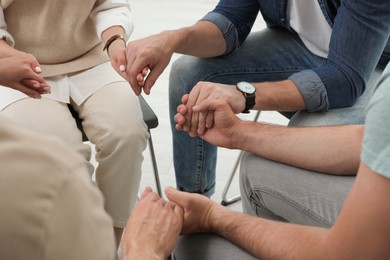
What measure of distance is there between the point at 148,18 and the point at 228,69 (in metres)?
2.20

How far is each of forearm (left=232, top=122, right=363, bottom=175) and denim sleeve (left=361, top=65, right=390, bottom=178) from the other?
1.24 feet

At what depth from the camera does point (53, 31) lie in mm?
1481

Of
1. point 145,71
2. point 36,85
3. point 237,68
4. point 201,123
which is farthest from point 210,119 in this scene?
point 36,85

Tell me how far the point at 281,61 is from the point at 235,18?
0.21 metres

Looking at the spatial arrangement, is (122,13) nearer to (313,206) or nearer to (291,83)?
(291,83)

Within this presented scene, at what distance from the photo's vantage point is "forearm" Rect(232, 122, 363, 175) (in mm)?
1148

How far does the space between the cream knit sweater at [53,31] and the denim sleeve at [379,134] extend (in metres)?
0.96

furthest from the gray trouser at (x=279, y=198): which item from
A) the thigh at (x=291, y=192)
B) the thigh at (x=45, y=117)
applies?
the thigh at (x=45, y=117)

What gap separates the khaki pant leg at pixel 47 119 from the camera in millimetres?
1308

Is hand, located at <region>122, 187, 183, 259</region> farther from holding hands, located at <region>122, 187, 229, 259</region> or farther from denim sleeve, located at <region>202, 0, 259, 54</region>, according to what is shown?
denim sleeve, located at <region>202, 0, 259, 54</region>

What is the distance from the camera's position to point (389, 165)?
2.38 feet

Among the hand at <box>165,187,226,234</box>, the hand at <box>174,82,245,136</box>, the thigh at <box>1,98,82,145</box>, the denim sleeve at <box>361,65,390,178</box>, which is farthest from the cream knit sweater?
the denim sleeve at <box>361,65,390,178</box>

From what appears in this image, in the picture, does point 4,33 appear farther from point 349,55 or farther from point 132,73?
point 349,55

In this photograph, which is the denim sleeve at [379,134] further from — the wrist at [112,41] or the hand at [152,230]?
the wrist at [112,41]
